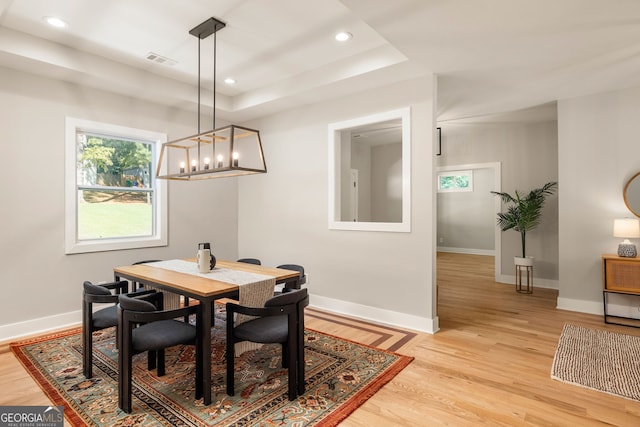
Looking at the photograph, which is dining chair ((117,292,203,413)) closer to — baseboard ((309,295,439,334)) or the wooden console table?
baseboard ((309,295,439,334))

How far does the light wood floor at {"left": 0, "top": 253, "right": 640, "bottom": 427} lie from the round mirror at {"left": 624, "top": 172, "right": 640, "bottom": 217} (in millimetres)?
1359

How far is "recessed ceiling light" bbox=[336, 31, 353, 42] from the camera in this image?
3150 millimetres

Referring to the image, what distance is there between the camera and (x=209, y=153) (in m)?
5.19

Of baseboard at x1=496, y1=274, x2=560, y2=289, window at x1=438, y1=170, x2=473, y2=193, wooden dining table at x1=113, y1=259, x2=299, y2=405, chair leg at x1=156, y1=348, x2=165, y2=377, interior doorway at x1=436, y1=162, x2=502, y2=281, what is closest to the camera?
wooden dining table at x1=113, y1=259, x2=299, y2=405

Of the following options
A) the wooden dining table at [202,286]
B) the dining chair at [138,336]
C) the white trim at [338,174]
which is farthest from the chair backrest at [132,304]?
the white trim at [338,174]

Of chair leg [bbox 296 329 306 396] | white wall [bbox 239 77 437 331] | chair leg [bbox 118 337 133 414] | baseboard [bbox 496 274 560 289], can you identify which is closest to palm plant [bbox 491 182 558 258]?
baseboard [bbox 496 274 560 289]

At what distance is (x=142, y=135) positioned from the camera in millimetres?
4391

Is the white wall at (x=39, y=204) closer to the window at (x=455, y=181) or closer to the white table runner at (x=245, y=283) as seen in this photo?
the white table runner at (x=245, y=283)

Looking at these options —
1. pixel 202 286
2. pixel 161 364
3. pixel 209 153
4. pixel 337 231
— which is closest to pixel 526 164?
pixel 337 231

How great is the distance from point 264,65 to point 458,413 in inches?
148

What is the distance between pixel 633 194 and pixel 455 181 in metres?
5.76

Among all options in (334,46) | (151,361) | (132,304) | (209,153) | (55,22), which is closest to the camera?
(132,304)

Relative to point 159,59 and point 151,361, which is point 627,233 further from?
point 159,59

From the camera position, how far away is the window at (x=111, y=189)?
384 centimetres
